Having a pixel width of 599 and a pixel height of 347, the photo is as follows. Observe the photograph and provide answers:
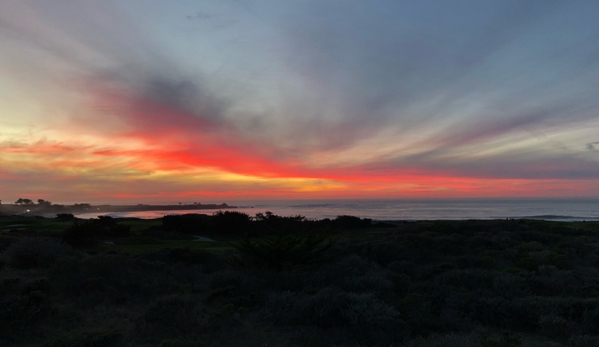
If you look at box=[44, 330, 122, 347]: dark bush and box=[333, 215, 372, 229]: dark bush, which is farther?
box=[333, 215, 372, 229]: dark bush

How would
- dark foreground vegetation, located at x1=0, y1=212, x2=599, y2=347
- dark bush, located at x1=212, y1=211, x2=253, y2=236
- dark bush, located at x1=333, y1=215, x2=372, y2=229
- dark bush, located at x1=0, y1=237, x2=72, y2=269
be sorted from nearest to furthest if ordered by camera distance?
dark foreground vegetation, located at x1=0, y1=212, x2=599, y2=347 < dark bush, located at x1=0, y1=237, x2=72, y2=269 < dark bush, located at x1=212, y1=211, x2=253, y2=236 < dark bush, located at x1=333, y1=215, x2=372, y2=229

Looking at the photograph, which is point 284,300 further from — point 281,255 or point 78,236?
point 78,236

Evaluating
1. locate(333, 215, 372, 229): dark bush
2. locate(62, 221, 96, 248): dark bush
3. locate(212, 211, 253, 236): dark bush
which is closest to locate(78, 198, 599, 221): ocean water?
locate(333, 215, 372, 229): dark bush

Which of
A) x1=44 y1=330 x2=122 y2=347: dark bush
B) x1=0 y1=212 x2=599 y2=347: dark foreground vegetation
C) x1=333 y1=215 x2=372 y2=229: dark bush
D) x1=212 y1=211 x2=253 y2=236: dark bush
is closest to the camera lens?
x1=44 y1=330 x2=122 y2=347: dark bush

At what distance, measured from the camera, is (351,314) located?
6.72 meters

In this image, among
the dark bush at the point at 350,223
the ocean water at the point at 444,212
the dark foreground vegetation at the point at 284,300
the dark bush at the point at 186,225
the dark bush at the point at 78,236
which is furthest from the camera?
the ocean water at the point at 444,212

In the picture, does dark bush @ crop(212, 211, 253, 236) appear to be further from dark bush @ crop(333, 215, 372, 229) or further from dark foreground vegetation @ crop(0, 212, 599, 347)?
dark foreground vegetation @ crop(0, 212, 599, 347)

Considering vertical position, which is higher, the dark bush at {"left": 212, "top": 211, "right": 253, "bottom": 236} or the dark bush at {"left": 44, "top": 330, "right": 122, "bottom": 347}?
the dark bush at {"left": 212, "top": 211, "right": 253, "bottom": 236}

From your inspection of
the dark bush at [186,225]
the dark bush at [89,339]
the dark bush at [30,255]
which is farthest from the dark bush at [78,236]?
the dark bush at [89,339]

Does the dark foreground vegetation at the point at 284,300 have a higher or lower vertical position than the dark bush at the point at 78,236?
lower

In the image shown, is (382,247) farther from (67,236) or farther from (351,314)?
(67,236)

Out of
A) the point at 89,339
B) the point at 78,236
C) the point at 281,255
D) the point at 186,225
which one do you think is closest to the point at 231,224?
the point at 186,225

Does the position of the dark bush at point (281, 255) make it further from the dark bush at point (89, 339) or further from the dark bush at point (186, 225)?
the dark bush at point (186, 225)

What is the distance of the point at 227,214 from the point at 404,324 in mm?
23553
